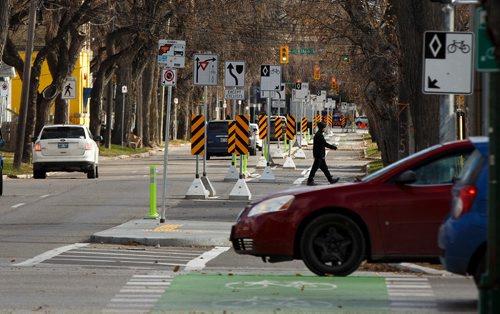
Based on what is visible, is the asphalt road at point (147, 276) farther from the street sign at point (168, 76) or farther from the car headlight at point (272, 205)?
the street sign at point (168, 76)

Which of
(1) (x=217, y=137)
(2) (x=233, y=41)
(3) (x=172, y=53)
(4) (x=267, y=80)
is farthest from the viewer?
(2) (x=233, y=41)

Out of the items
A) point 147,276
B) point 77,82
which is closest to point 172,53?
point 147,276

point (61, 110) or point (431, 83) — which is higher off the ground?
point (431, 83)

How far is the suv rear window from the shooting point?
40.1 metres

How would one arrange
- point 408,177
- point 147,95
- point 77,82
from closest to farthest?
point 408,177
point 147,95
point 77,82

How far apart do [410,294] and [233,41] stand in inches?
1996

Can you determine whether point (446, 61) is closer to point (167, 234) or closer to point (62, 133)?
point (167, 234)

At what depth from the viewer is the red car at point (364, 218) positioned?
46.4 ft

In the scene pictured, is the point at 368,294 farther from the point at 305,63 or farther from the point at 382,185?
the point at 305,63

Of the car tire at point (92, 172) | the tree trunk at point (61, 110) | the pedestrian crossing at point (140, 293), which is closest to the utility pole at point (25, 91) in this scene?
the car tire at point (92, 172)

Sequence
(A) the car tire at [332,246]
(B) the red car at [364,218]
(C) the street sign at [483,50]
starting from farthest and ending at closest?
(A) the car tire at [332,246]
(B) the red car at [364,218]
(C) the street sign at [483,50]

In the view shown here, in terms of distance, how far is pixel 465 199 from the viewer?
11898 mm

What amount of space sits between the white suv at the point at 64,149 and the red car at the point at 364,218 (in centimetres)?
2530

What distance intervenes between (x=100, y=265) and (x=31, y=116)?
31.9 m
